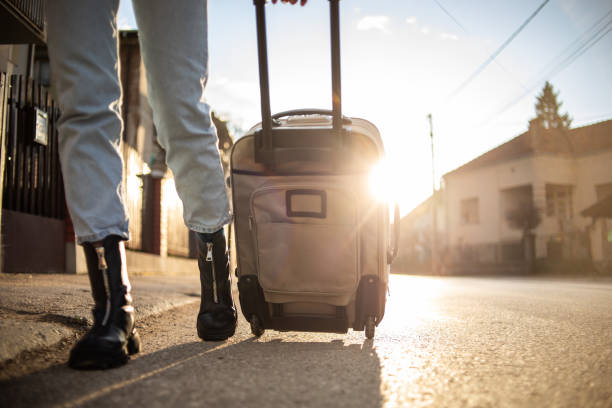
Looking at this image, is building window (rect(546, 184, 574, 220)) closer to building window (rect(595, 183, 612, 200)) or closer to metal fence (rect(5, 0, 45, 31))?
building window (rect(595, 183, 612, 200))

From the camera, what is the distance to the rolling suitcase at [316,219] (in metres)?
1.82

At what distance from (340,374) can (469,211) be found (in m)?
32.1

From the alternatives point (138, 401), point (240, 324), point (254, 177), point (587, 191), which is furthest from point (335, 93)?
point (587, 191)

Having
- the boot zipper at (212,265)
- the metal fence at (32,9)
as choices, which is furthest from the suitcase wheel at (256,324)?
the metal fence at (32,9)

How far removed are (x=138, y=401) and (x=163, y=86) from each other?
3.63 ft

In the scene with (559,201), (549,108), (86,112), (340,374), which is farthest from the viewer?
(549,108)

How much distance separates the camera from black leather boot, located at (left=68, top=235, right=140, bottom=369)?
52.8 inches

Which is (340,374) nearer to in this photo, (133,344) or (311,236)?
(311,236)

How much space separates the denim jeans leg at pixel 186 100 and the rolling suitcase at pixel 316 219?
138mm

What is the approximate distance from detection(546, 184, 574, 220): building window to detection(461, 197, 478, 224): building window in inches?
183

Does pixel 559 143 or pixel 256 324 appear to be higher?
pixel 559 143

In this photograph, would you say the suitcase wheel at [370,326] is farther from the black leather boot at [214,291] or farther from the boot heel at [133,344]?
the boot heel at [133,344]

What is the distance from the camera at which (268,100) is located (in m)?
1.78

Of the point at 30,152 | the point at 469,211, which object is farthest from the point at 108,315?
the point at 469,211
